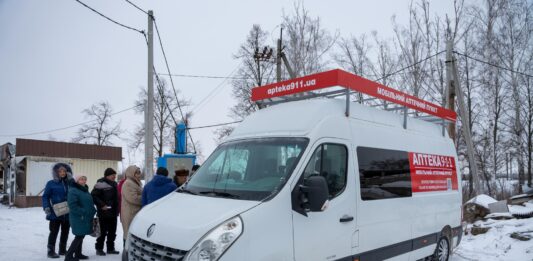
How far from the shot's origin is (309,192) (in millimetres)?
3547

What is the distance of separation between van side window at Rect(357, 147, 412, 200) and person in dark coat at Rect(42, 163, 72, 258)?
5.72 m

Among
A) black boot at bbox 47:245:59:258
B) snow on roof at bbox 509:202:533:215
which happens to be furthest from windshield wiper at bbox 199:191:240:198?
snow on roof at bbox 509:202:533:215

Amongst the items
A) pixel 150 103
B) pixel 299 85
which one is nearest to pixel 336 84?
pixel 299 85

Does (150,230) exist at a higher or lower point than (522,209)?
higher

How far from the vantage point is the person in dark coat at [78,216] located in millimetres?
6402

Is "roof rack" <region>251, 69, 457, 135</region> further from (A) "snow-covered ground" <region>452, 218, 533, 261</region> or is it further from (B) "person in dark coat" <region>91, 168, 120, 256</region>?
(B) "person in dark coat" <region>91, 168, 120, 256</region>

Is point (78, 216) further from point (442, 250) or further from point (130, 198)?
point (442, 250)

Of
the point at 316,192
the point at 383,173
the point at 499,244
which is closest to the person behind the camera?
the point at 316,192

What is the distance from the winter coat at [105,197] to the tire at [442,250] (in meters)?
6.18

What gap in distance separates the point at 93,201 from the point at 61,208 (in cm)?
61

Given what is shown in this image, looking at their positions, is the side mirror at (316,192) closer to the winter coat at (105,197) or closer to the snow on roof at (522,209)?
the winter coat at (105,197)

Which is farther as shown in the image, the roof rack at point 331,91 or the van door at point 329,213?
the roof rack at point 331,91

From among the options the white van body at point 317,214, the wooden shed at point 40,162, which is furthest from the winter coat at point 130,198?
the wooden shed at point 40,162

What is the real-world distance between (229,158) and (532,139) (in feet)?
96.9
